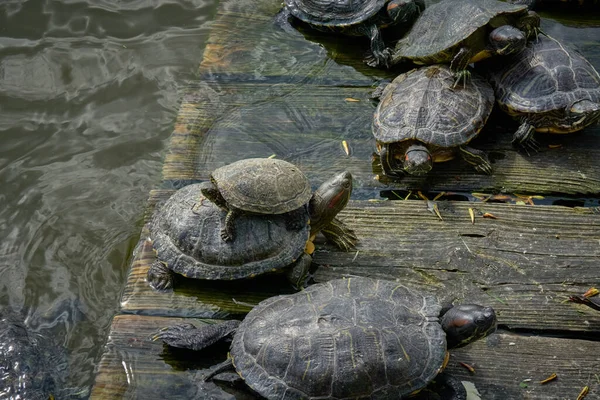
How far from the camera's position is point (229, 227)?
326 centimetres

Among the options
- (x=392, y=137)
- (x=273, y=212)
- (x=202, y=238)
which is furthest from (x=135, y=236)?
(x=392, y=137)

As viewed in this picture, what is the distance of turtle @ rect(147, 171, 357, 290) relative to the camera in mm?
3248

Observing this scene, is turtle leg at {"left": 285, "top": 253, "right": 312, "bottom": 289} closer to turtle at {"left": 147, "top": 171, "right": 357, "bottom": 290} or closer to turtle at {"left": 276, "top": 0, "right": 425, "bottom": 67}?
turtle at {"left": 147, "top": 171, "right": 357, "bottom": 290}

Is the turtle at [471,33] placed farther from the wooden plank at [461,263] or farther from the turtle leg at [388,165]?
the wooden plank at [461,263]

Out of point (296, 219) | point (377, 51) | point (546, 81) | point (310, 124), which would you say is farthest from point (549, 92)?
point (296, 219)

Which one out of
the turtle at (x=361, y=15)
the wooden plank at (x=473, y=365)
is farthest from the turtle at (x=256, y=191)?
the turtle at (x=361, y=15)

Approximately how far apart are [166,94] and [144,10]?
1380 mm

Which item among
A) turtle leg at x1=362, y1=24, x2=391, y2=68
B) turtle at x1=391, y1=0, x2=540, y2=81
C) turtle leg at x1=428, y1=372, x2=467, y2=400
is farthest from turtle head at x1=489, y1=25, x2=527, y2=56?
turtle leg at x1=428, y1=372, x2=467, y2=400

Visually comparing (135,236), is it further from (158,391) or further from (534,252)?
(534,252)

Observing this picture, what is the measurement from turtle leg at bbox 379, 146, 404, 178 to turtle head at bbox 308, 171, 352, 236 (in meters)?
0.73

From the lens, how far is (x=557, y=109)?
4168mm

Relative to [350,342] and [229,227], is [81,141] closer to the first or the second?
[229,227]

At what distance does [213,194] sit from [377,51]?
2.38 meters

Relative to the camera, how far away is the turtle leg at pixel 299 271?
3314 millimetres
